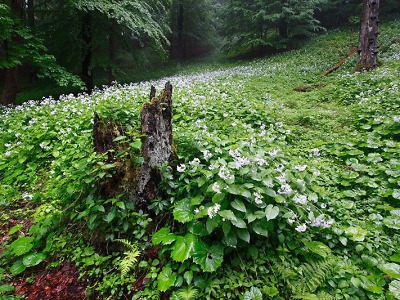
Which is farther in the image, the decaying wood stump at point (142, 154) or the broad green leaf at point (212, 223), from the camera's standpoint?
the decaying wood stump at point (142, 154)

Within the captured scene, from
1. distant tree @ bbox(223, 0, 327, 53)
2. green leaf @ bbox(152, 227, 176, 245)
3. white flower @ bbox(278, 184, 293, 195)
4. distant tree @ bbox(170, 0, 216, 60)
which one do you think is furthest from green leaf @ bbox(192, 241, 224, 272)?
distant tree @ bbox(170, 0, 216, 60)

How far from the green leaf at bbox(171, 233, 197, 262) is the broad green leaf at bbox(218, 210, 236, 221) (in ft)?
1.53

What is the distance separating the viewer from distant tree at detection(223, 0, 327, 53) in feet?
62.6

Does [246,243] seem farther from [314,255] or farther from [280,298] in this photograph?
[314,255]

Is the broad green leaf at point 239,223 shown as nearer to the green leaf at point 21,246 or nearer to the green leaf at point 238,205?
the green leaf at point 238,205

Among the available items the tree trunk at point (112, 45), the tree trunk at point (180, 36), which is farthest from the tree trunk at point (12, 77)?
the tree trunk at point (180, 36)

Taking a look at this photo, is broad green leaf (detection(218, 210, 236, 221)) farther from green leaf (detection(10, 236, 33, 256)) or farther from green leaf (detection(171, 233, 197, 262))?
green leaf (detection(10, 236, 33, 256))

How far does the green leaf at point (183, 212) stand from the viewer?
2.79 meters

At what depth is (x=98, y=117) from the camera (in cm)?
342

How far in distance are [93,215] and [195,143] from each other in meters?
1.76

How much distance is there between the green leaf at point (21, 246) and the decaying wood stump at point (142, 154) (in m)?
1.15

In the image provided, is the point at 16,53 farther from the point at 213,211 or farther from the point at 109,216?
the point at 213,211

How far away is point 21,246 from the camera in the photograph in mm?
3107

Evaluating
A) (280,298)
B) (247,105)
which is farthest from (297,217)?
(247,105)
